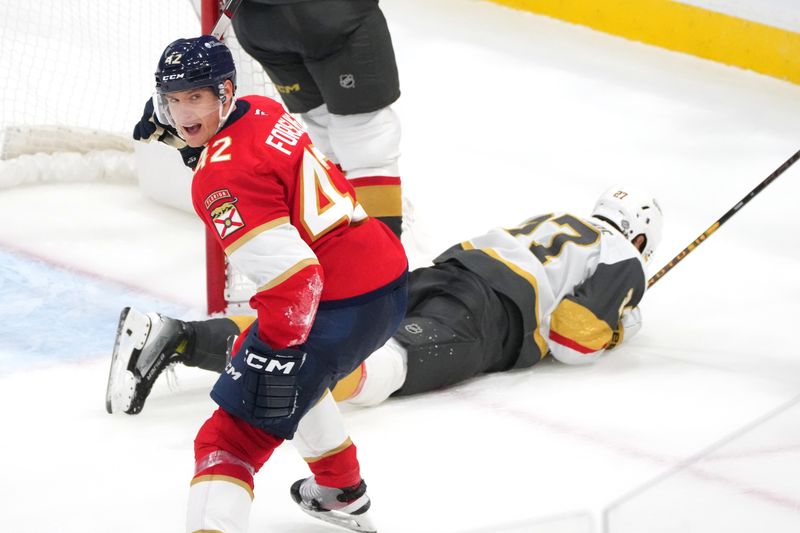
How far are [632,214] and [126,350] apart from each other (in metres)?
1.19

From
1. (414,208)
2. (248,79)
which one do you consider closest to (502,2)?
(414,208)

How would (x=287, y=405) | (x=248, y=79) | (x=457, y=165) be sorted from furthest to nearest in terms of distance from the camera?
(x=457, y=165), (x=248, y=79), (x=287, y=405)

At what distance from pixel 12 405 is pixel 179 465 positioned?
0.41 m

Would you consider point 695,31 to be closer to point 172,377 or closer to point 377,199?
point 377,199

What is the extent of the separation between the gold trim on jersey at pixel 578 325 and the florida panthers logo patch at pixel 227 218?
3.64 feet

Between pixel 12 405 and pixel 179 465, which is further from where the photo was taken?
pixel 12 405

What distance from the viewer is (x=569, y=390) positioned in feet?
8.67

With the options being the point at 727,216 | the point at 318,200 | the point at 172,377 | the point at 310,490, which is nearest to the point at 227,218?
the point at 318,200

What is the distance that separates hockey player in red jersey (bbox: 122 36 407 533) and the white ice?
1.00 ft

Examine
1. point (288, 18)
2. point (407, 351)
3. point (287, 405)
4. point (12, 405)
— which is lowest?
point (12, 405)

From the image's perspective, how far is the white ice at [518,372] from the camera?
2143mm

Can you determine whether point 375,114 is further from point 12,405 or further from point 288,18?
point 12,405

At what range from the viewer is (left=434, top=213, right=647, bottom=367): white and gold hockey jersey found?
2.68 meters

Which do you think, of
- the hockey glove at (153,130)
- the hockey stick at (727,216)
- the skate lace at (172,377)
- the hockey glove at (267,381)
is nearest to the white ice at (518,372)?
the skate lace at (172,377)
